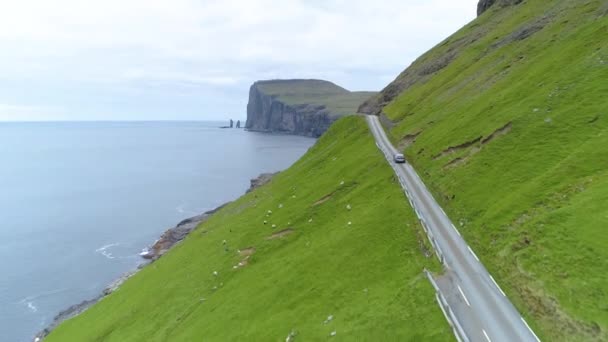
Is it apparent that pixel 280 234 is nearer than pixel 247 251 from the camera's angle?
No

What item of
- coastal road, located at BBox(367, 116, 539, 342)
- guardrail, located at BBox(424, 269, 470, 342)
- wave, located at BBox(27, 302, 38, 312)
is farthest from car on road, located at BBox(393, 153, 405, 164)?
wave, located at BBox(27, 302, 38, 312)

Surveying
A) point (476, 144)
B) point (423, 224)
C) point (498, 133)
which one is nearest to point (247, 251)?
point (423, 224)

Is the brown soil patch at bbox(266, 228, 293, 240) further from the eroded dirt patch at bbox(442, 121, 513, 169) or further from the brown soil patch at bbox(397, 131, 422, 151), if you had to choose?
the brown soil patch at bbox(397, 131, 422, 151)

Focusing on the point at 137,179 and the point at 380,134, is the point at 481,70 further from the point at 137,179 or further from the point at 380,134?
the point at 137,179

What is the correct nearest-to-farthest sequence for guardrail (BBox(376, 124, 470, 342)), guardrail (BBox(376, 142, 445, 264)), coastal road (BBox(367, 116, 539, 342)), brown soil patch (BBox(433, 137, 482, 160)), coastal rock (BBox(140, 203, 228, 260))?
guardrail (BBox(376, 124, 470, 342)) < coastal road (BBox(367, 116, 539, 342)) < guardrail (BBox(376, 142, 445, 264)) < brown soil patch (BBox(433, 137, 482, 160)) < coastal rock (BBox(140, 203, 228, 260))

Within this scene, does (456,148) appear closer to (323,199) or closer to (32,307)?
(323,199)

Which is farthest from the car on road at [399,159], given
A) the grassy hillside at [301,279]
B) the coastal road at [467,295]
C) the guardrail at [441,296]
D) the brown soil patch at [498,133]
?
the coastal road at [467,295]

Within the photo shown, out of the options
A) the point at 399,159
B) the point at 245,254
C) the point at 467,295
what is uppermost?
the point at 399,159

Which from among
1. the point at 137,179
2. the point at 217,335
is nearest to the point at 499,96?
the point at 217,335
